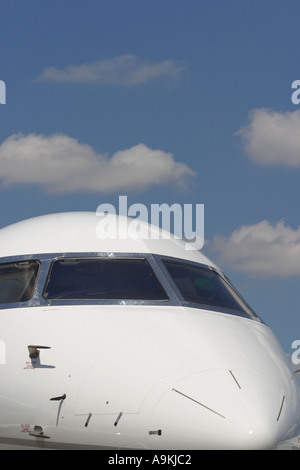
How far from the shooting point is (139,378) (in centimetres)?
913

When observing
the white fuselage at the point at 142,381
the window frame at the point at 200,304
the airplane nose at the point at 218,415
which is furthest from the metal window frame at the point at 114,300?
the airplane nose at the point at 218,415

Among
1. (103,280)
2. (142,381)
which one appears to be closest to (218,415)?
(142,381)

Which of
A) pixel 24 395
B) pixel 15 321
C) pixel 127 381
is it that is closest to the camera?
pixel 127 381

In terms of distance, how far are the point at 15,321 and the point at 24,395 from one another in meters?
1.11

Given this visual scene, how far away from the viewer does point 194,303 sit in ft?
35.8

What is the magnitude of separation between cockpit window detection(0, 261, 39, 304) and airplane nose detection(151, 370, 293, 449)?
9.96ft

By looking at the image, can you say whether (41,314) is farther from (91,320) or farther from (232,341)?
(232,341)

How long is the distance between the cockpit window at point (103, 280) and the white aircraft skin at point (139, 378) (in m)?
0.14

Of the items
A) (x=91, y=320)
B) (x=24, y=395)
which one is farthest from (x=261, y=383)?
(x=24, y=395)

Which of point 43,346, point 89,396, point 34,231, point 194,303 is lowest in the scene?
point 89,396

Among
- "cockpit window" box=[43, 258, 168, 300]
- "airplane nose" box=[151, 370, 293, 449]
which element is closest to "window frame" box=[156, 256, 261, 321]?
"cockpit window" box=[43, 258, 168, 300]

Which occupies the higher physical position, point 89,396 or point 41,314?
point 41,314

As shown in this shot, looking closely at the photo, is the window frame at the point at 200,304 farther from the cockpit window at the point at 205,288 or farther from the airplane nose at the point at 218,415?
the airplane nose at the point at 218,415

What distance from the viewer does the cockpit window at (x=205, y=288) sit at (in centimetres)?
1127
